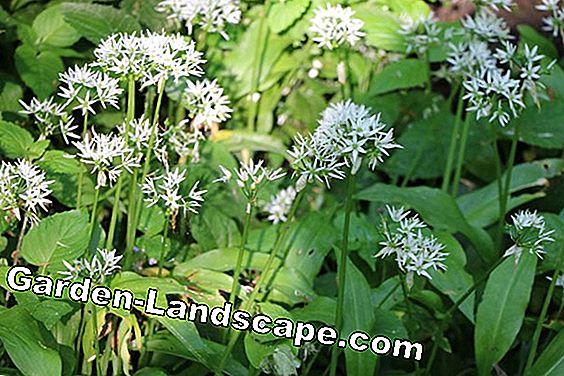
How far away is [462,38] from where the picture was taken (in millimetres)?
2805

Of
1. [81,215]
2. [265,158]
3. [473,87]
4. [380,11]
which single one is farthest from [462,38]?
[81,215]

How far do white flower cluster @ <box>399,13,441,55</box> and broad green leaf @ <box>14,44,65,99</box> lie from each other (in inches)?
41.6

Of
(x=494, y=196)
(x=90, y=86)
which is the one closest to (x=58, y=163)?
(x=90, y=86)

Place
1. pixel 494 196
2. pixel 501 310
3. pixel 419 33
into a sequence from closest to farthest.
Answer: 1. pixel 501 310
2. pixel 494 196
3. pixel 419 33

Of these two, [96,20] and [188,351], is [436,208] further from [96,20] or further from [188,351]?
[96,20]

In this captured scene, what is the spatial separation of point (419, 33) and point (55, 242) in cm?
148

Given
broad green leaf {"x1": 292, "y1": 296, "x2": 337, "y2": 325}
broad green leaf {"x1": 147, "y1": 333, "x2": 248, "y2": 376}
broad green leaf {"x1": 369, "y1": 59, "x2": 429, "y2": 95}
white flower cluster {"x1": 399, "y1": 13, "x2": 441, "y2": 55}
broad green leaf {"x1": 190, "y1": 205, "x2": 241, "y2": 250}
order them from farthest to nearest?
broad green leaf {"x1": 369, "y1": 59, "x2": 429, "y2": 95} → white flower cluster {"x1": 399, "y1": 13, "x2": 441, "y2": 55} → broad green leaf {"x1": 190, "y1": 205, "x2": 241, "y2": 250} → broad green leaf {"x1": 292, "y1": 296, "x2": 337, "y2": 325} → broad green leaf {"x1": 147, "y1": 333, "x2": 248, "y2": 376}

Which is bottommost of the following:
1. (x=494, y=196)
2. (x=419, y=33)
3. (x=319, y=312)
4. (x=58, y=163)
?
(x=319, y=312)

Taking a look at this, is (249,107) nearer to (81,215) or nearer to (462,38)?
(462,38)

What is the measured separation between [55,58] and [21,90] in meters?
0.14

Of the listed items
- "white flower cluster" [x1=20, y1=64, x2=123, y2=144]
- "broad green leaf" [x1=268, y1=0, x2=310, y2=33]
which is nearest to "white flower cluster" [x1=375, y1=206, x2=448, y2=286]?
"white flower cluster" [x1=20, y1=64, x2=123, y2=144]

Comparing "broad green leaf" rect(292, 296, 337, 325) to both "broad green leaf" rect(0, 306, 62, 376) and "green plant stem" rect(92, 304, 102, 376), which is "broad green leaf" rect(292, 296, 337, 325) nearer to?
"green plant stem" rect(92, 304, 102, 376)

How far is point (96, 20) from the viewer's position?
250cm

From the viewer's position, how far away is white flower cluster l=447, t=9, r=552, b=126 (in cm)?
219
